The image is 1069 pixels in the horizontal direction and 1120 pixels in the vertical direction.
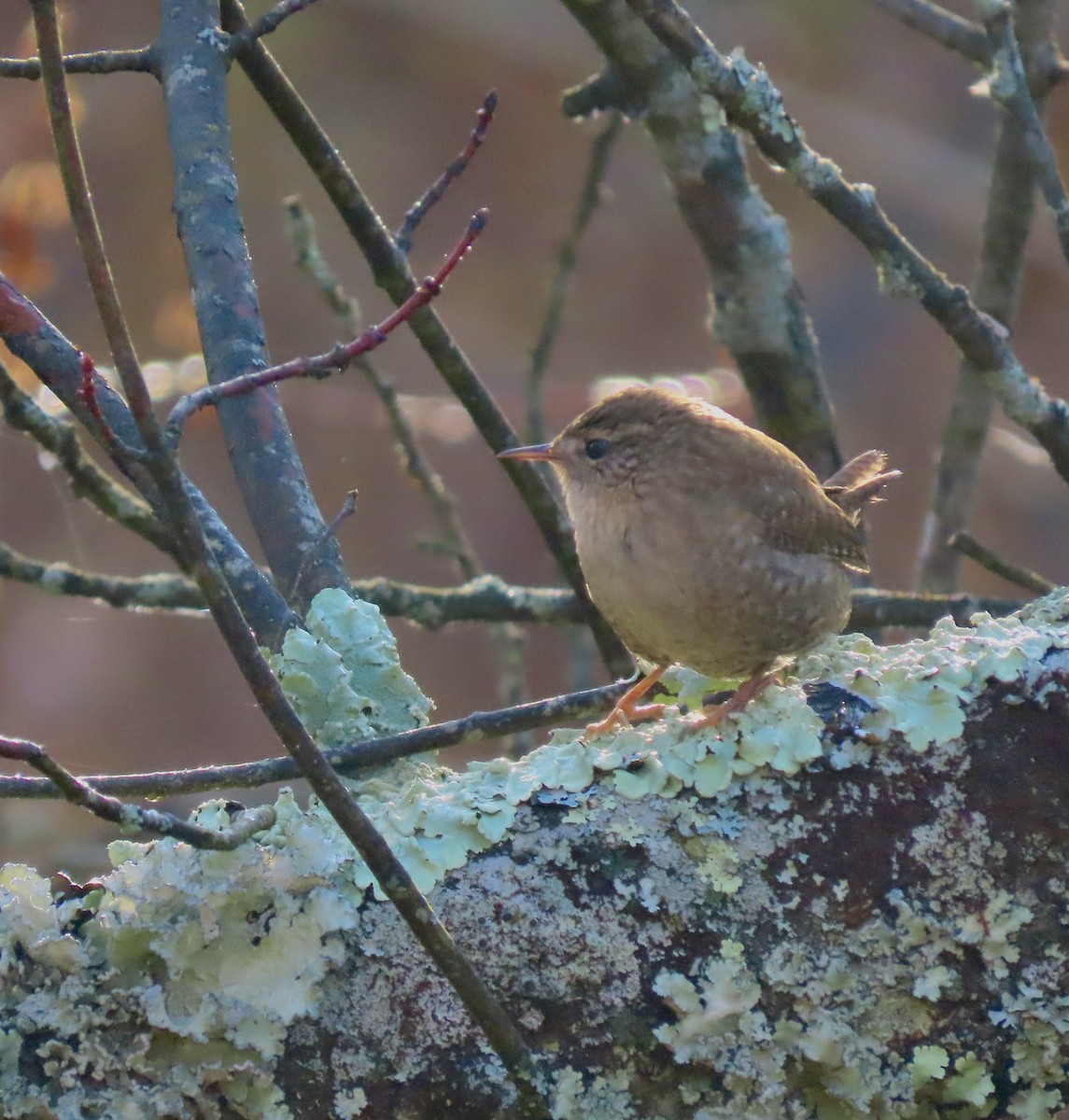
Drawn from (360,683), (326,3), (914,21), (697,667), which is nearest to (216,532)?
(360,683)

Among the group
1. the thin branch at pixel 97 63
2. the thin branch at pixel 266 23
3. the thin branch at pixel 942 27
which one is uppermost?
the thin branch at pixel 942 27

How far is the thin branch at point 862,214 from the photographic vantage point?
217 cm

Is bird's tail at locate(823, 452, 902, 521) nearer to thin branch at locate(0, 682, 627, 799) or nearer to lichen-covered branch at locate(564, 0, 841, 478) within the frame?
lichen-covered branch at locate(564, 0, 841, 478)

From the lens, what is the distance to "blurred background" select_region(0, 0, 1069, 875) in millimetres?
6945

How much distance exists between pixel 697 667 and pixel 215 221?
0.99 metres

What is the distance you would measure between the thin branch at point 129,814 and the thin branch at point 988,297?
→ 6.40ft

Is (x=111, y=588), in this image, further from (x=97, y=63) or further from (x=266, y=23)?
(x=266, y=23)

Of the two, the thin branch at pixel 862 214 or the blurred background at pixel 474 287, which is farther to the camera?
the blurred background at pixel 474 287

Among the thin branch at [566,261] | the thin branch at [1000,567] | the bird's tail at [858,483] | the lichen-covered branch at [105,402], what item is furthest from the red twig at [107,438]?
the thin branch at [566,261]

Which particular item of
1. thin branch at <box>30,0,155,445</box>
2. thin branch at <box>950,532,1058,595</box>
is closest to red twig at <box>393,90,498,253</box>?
thin branch at <box>30,0,155,445</box>

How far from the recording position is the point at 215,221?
6.84 feet

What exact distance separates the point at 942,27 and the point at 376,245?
1223mm

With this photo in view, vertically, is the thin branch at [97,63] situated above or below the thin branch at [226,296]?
above

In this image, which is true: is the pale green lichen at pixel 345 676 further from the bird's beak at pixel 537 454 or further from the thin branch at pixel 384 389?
the thin branch at pixel 384 389
